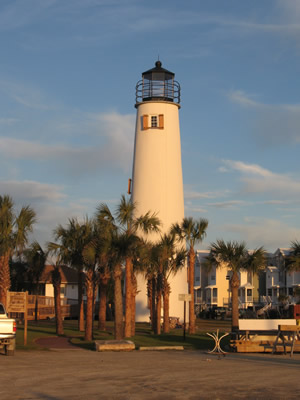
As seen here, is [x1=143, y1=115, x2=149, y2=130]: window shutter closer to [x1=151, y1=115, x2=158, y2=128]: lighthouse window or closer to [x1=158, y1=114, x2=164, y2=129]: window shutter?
[x1=151, y1=115, x2=158, y2=128]: lighthouse window

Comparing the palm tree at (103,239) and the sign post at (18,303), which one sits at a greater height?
the palm tree at (103,239)

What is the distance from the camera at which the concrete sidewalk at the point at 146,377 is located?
11828 mm

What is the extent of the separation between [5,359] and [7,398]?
843 centimetres

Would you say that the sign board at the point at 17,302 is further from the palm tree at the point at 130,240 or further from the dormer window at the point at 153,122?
the dormer window at the point at 153,122

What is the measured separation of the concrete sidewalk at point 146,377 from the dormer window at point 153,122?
27809 millimetres

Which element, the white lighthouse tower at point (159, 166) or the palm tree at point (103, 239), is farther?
the white lighthouse tower at point (159, 166)

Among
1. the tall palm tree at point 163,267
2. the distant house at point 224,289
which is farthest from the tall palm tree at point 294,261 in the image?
the distant house at point 224,289

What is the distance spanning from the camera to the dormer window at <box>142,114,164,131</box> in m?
46.9

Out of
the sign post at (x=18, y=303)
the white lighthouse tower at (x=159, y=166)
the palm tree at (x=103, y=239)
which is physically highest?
the white lighthouse tower at (x=159, y=166)

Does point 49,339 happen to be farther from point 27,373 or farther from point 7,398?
point 7,398

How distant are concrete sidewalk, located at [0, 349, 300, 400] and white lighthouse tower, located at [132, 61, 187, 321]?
2539 cm

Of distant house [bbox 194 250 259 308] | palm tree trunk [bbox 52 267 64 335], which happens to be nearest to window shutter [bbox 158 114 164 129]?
palm tree trunk [bbox 52 267 64 335]

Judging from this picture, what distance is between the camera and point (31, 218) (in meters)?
34.2

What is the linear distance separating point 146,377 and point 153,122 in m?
33.9
